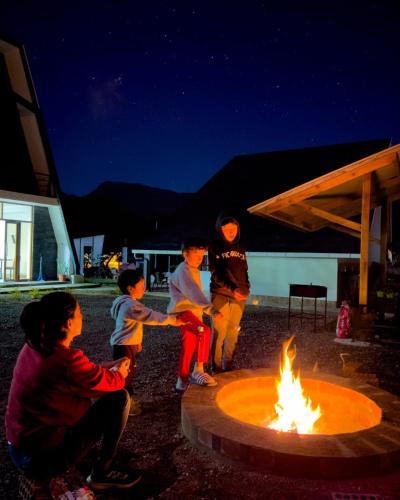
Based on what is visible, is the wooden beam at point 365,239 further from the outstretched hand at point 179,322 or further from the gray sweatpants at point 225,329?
the outstretched hand at point 179,322

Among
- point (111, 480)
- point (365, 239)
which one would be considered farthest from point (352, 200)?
point (111, 480)

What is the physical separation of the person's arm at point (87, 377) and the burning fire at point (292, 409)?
1988mm

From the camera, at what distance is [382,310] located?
8.77 m

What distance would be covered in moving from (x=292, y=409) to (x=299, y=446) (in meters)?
1.00

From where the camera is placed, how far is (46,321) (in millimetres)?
2516

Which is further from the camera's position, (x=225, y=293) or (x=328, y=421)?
(x=225, y=293)

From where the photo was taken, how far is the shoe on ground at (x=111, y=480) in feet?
9.60

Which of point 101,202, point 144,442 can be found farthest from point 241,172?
point 101,202

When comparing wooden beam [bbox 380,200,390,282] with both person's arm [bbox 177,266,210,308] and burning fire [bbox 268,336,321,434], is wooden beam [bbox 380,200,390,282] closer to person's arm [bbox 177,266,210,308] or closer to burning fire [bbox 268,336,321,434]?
burning fire [bbox 268,336,321,434]

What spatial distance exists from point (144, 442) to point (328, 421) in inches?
78.7

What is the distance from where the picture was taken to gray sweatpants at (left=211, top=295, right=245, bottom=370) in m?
5.41

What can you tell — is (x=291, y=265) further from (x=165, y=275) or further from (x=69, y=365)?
(x=69, y=365)

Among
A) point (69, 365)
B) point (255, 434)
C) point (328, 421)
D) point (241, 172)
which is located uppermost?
point (241, 172)

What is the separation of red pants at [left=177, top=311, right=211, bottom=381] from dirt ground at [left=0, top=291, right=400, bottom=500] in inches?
19.8
